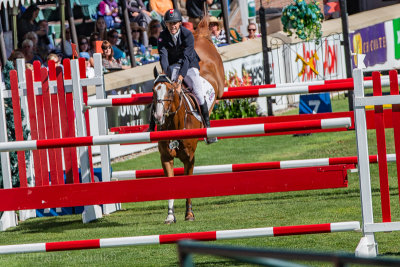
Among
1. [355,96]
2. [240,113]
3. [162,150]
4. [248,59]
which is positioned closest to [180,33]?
[162,150]

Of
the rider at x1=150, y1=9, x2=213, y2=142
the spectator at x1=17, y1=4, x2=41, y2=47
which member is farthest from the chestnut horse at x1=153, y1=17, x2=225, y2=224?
the spectator at x1=17, y1=4, x2=41, y2=47

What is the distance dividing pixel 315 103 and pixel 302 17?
14.4 ft

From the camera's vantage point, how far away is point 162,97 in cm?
941

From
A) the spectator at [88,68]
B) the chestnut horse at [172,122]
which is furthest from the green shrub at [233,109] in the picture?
the chestnut horse at [172,122]

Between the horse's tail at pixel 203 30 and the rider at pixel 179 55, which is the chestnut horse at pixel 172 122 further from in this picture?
the horse's tail at pixel 203 30

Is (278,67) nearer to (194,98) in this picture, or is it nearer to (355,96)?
(194,98)

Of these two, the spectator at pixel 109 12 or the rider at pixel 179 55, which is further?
the spectator at pixel 109 12

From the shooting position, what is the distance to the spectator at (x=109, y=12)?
20.5 metres

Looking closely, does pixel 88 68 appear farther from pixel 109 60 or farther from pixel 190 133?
pixel 190 133

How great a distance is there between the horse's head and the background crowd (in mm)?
5743

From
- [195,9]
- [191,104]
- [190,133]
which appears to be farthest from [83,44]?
[190,133]

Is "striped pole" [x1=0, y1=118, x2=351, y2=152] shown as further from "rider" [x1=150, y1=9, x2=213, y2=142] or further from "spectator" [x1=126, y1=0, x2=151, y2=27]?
"spectator" [x1=126, y1=0, x2=151, y2=27]

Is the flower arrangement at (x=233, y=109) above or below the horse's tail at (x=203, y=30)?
below

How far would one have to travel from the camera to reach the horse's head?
938 centimetres
